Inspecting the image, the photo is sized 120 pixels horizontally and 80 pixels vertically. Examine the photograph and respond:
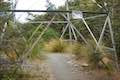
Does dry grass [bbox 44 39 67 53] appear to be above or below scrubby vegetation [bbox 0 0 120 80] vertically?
below

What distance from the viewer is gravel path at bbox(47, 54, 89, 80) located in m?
8.91

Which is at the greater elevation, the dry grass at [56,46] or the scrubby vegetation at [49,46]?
the scrubby vegetation at [49,46]

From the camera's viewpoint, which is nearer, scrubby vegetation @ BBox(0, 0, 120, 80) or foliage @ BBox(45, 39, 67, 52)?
scrubby vegetation @ BBox(0, 0, 120, 80)

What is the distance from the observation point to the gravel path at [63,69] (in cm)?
891

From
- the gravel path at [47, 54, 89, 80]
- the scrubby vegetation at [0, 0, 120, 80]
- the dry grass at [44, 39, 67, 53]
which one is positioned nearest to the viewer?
the scrubby vegetation at [0, 0, 120, 80]

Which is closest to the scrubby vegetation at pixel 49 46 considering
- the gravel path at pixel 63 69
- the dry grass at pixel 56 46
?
the dry grass at pixel 56 46

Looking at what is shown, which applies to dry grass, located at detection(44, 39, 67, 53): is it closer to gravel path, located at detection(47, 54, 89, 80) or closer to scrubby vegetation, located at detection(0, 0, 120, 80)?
scrubby vegetation, located at detection(0, 0, 120, 80)

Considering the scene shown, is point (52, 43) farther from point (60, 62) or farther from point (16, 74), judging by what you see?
point (16, 74)

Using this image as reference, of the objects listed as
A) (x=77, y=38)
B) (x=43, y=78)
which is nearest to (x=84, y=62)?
(x=43, y=78)

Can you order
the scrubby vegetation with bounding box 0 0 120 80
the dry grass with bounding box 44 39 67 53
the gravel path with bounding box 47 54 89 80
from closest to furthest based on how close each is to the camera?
the scrubby vegetation with bounding box 0 0 120 80, the gravel path with bounding box 47 54 89 80, the dry grass with bounding box 44 39 67 53

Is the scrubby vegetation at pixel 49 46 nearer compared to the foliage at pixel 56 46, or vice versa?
the scrubby vegetation at pixel 49 46

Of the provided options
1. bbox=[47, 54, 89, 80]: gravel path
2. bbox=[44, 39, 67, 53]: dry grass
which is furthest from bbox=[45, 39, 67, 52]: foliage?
bbox=[47, 54, 89, 80]: gravel path

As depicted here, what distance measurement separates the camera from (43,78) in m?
8.55

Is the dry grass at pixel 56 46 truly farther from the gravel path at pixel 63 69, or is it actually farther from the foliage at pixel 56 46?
the gravel path at pixel 63 69
